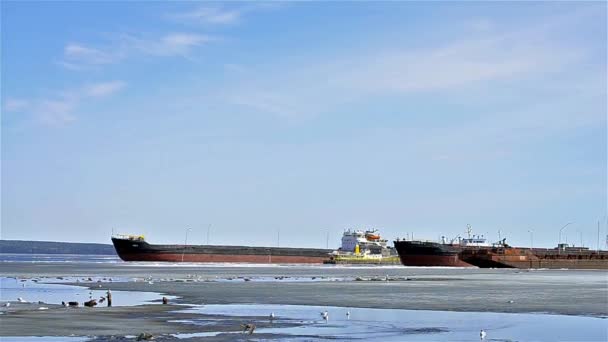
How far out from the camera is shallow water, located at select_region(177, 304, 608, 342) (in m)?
22.3

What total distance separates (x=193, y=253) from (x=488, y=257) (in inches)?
1444

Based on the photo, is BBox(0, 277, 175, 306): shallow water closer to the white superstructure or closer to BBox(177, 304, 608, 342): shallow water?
BBox(177, 304, 608, 342): shallow water

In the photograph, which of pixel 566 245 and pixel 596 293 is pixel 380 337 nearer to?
pixel 596 293

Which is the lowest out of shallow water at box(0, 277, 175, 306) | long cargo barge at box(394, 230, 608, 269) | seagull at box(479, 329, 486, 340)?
seagull at box(479, 329, 486, 340)

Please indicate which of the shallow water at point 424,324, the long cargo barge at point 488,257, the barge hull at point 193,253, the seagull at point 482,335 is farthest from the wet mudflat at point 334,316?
the barge hull at point 193,253

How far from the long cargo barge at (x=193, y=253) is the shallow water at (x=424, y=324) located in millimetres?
81005

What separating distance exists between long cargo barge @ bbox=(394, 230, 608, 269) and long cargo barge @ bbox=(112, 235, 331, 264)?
21.5m

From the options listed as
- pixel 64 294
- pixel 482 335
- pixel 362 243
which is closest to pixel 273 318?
pixel 482 335

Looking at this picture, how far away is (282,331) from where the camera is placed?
2333 cm

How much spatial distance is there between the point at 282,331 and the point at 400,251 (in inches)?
3291

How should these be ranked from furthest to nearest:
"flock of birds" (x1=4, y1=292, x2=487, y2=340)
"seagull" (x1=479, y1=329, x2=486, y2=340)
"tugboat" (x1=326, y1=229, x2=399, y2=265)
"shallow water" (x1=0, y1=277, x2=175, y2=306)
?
"tugboat" (x1=326, y1=229, x2=399, y2=265) < "shallow water" (x1=0, y1=277, x2=175, y2=306) < "flock of birds" (x1=4, y1=292, x2=487, y2=340) < "seagull" (x1=479, y1=329, x2=486, y2=340)

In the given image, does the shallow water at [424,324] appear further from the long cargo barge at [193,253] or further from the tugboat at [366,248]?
the tugboat at [366,248]

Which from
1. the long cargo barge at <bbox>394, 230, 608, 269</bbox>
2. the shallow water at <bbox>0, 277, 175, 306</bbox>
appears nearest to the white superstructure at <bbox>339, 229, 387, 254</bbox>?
the long cargo barge at <bbox>394, 230, 608, 269</bbox>

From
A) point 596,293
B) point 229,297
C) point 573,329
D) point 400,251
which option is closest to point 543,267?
point 400,251
